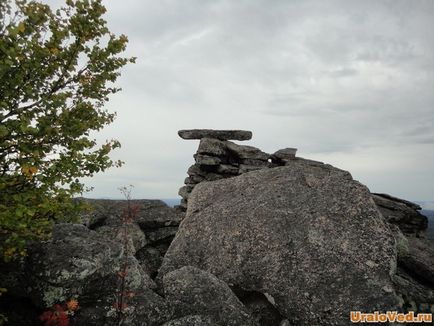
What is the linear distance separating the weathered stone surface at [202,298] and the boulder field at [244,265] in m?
0.03

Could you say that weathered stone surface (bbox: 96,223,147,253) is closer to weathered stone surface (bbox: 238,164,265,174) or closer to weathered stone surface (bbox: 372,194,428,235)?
weathered stone surface (bbox: 238,164,265,174)

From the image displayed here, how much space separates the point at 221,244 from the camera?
583 inches

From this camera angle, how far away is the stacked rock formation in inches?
1186

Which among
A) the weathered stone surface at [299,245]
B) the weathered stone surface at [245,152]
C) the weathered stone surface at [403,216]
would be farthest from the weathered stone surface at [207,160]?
the weathered stone surface at [403,216]

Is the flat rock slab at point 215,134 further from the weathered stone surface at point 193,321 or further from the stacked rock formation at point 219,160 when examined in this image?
the weathered stone surface at point 193,321

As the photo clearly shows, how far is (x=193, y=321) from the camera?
9930 millimetres

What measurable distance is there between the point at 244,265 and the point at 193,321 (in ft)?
14.3

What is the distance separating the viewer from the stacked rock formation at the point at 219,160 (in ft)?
98.8

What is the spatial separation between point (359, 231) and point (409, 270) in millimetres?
7151

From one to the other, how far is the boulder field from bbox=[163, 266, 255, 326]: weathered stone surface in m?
0.03

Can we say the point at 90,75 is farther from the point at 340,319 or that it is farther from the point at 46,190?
the point at 340,319

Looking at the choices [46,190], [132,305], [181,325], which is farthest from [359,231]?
[46,190]

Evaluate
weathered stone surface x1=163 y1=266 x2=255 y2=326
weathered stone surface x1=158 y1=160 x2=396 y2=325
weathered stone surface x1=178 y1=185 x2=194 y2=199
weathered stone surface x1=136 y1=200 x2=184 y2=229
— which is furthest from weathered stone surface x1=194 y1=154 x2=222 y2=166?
weathered stone surface x1=163 y1=266 x2=255 y2=326

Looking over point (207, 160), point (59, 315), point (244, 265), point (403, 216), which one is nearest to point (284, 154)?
point (207, 160)
